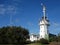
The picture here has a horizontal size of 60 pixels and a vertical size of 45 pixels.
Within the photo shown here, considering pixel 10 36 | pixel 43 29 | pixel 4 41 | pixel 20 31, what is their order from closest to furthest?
pixel 4 41 < pixel 10 36 < pixel 20 31 < pixel 43 29

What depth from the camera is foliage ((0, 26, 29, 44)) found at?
6781cm

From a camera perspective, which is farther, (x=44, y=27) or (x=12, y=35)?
(x=44, y=27)

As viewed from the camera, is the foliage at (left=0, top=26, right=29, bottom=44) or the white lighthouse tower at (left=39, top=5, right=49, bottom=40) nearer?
the foliage at (left=0, top=26, right=29, bottom=44)

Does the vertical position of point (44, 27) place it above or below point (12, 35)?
above

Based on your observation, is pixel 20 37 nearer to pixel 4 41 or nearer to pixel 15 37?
pixel 15 37

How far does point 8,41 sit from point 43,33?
1279 inches

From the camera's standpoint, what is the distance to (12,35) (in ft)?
240

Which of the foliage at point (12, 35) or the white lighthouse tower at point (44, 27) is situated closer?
the foliage at point (12, 35)

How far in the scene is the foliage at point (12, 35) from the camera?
67812mm

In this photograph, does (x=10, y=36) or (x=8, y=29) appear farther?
(x=8, y=29)

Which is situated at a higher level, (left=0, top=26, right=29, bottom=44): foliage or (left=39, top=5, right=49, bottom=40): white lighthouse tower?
(left=39, top=5, right=49, bottom=40): white lighthouse tower

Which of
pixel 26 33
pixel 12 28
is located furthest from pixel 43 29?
pixel 12 28

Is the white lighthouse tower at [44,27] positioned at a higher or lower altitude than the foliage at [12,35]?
higher

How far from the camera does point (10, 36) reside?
7150 cm
